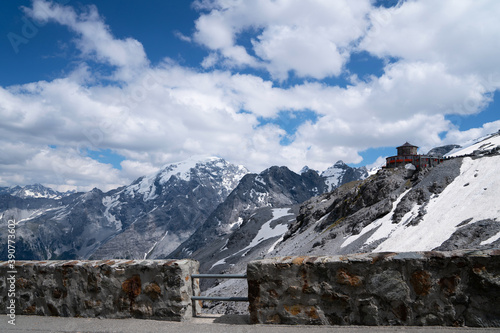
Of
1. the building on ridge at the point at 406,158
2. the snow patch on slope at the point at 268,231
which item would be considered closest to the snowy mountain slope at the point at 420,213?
the building on ridge at the point at 406,158

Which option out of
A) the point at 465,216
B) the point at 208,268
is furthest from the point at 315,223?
the point at 208,268

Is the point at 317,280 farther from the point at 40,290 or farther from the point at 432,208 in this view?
the point at 432,208

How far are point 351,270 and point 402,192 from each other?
59353 millimetres

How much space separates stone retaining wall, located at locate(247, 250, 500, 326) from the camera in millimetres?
5707

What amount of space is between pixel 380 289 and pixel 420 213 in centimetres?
4910

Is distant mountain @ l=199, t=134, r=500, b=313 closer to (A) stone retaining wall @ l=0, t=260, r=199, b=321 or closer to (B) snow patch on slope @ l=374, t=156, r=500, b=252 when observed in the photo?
(B) snow patch on slope @ l=374, t=156, r=500, b=252

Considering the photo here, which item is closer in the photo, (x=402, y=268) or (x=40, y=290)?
(x=402, y=268)

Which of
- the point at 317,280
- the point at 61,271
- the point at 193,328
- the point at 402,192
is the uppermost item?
the point at 402,192

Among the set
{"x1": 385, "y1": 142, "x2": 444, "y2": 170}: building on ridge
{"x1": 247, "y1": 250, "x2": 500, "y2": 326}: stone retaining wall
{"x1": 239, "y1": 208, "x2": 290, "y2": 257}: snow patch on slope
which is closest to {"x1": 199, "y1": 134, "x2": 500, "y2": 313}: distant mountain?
{"x1": 385, "y1": 142, "x2": 444, "y2": 170}: building on ridge

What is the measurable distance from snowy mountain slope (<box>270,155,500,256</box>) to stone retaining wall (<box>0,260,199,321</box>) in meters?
36.1

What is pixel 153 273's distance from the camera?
7297mm

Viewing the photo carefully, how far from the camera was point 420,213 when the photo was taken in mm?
49500

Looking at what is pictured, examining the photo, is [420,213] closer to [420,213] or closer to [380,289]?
[420,213]

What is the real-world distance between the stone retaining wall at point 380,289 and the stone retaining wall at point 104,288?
165cm
